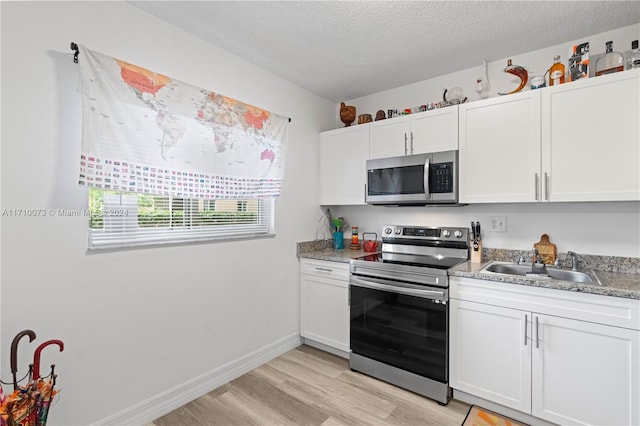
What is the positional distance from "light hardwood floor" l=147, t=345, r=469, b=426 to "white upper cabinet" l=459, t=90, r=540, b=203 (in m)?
1.49

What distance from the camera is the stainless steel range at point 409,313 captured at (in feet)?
7.18

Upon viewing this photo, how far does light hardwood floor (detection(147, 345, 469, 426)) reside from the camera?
6.54 feet

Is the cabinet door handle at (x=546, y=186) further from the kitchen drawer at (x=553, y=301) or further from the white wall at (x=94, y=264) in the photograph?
the white wall at (x=94, y=264)

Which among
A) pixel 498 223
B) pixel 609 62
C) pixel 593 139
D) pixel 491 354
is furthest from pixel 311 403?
pixel 609 62

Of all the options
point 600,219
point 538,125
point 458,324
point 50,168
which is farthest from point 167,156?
point 600,219

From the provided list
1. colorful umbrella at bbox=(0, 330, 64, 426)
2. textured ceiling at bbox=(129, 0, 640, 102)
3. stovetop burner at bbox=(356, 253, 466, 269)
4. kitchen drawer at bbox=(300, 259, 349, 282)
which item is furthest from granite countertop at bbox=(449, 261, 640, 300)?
colorful umbrella at bbox=(0, 330, 64, 426)

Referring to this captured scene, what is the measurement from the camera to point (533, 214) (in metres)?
2.41

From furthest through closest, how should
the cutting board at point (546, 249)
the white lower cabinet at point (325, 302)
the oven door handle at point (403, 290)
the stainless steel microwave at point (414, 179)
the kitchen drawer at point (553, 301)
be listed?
the white lower cabinet at point (325, 302), the stainless steel microwave at point (414, 179), the cutting board at point (546, 249), the oven door handle at point (403, 290), the kitchen drawer at point (553, 301)

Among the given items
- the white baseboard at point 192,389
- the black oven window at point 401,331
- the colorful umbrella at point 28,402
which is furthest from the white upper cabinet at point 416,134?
the colorful umbrella at point 28,402

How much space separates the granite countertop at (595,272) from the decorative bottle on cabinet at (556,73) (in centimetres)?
122

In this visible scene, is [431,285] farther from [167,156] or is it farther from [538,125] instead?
[167,156]

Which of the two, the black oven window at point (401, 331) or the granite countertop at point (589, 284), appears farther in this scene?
the black oven window at point (401, 331)

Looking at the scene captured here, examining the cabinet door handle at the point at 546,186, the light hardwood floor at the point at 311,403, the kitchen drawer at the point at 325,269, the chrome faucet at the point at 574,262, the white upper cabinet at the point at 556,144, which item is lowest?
the light hardwood floor at the point at 311,403

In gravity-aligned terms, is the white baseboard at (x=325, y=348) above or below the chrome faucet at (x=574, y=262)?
below
